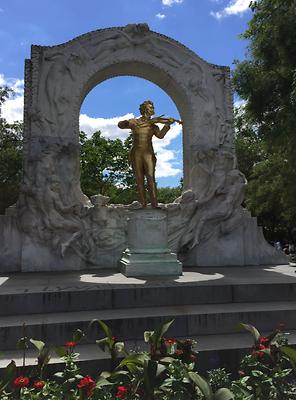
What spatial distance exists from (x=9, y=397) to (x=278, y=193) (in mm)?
19628

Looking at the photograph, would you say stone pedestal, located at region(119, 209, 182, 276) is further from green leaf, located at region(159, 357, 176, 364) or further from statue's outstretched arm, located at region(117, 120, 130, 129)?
green leaf, located at region(159, 357, 176, 364)

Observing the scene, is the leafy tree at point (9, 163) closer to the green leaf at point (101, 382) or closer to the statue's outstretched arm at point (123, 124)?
the statue's outstretched arm at point (123, 124)

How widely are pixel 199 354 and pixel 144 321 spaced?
996 mm

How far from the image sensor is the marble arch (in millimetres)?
10234

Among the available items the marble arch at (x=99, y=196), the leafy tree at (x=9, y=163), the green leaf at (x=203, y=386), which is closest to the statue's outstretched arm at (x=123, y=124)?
the marble arch at (x=99, y=196)

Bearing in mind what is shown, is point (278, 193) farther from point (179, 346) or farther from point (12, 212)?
point (179, 346)

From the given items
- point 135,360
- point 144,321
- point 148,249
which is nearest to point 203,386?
point 135,360

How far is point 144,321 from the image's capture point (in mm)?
5309

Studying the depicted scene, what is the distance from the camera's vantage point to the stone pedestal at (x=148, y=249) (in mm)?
8398

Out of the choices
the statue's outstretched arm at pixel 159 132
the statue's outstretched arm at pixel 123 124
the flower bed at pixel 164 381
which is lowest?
the flower bed at pixel 164 381

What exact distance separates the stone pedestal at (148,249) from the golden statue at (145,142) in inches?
15.8

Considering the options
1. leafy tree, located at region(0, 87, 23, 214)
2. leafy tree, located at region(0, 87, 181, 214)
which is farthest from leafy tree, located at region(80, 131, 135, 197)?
leafy tree, located at region(0, 87, 23, 214)

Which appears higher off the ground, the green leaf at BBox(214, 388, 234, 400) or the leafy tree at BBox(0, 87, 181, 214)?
the leafy tree at BBox(0, 87, 181, 214)

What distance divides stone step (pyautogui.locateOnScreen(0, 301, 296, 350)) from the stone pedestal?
2428 millimetres
